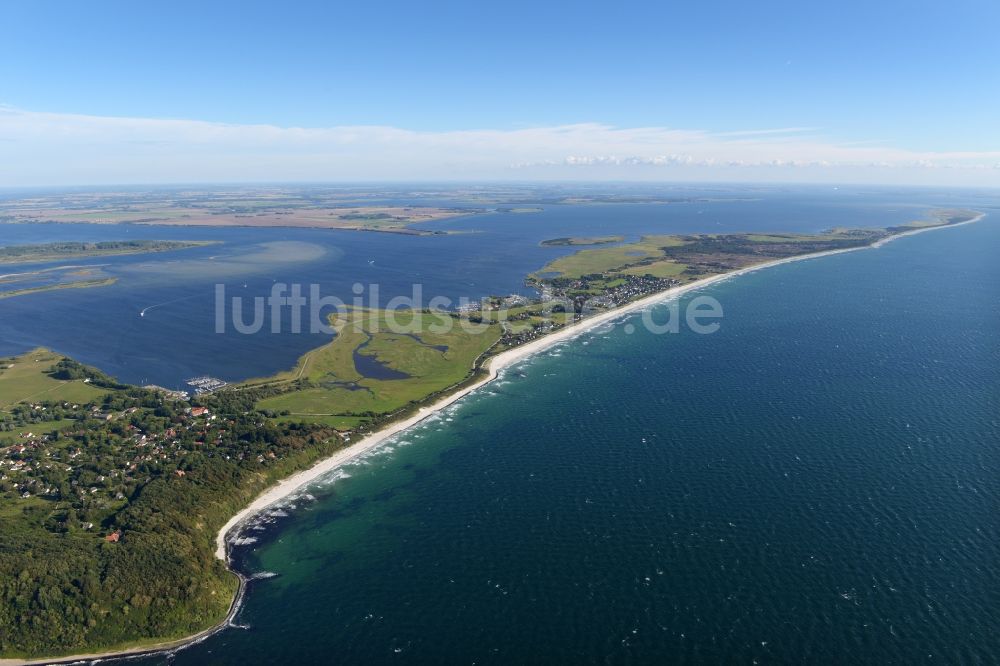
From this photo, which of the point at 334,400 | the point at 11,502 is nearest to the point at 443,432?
the point at 334,400

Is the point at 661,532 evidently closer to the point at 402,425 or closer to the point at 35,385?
the point at 402,425

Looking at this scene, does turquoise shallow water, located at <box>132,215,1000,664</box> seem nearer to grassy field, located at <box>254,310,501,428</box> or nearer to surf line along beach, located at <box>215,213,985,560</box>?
surf line along beach, located at <box>215,213,985,560</box>

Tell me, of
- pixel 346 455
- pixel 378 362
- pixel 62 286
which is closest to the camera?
pixel 346 455

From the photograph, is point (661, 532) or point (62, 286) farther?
point (62, 286)

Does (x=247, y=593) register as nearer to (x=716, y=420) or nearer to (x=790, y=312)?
(x=716, y=420)

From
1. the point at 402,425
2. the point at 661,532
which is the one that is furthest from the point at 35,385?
the point at 661,532

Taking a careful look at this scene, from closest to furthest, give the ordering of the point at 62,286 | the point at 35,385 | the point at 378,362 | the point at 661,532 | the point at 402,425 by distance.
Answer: the point at 661,532
the point at 402,425
the point at 35,385
the point at 378,362
the point at 62,286

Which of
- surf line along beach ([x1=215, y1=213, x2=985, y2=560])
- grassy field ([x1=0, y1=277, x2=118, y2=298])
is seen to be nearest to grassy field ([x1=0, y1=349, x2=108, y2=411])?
→ surf line along beach ([x1=215, y1=213, x2=985, y2=560])
